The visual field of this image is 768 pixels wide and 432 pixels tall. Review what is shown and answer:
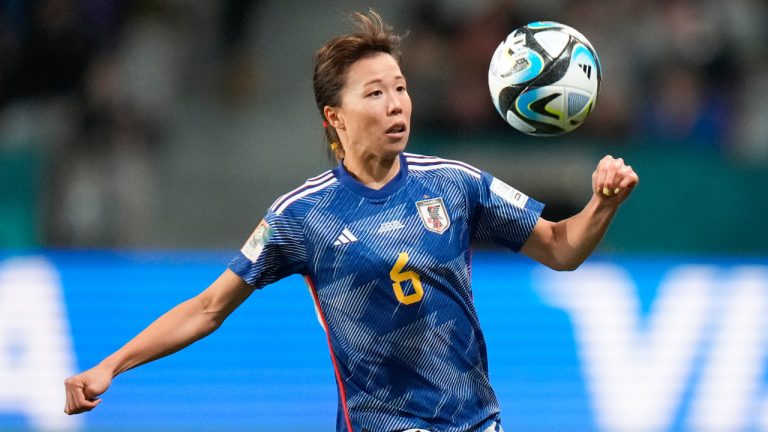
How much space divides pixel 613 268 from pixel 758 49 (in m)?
3.99

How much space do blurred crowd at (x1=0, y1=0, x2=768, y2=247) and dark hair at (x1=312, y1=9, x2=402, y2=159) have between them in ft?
20.9

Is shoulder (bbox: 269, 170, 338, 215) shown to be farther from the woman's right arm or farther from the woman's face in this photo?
the woman's right arm

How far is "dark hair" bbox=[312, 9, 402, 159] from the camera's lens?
4.88 metres

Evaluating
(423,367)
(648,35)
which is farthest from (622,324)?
(423,367)

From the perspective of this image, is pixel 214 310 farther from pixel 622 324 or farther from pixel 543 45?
pixel 622 324

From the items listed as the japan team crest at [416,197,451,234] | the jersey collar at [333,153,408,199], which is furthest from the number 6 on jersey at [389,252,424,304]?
the jersey collar at [333,153,408,199]

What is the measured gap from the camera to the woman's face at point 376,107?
4.78 metres

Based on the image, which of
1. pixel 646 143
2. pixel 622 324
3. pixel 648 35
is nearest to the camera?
pixel 622 324

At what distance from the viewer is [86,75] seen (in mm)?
11805

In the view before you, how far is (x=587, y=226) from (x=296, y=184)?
7339 millimetres

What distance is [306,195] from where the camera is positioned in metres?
4.89

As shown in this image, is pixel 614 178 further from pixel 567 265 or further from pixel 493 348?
pixel 493 348

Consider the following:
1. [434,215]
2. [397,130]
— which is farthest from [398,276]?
[397,130]

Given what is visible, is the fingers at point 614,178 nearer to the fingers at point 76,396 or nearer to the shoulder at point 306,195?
the shoulder at point 306,195
